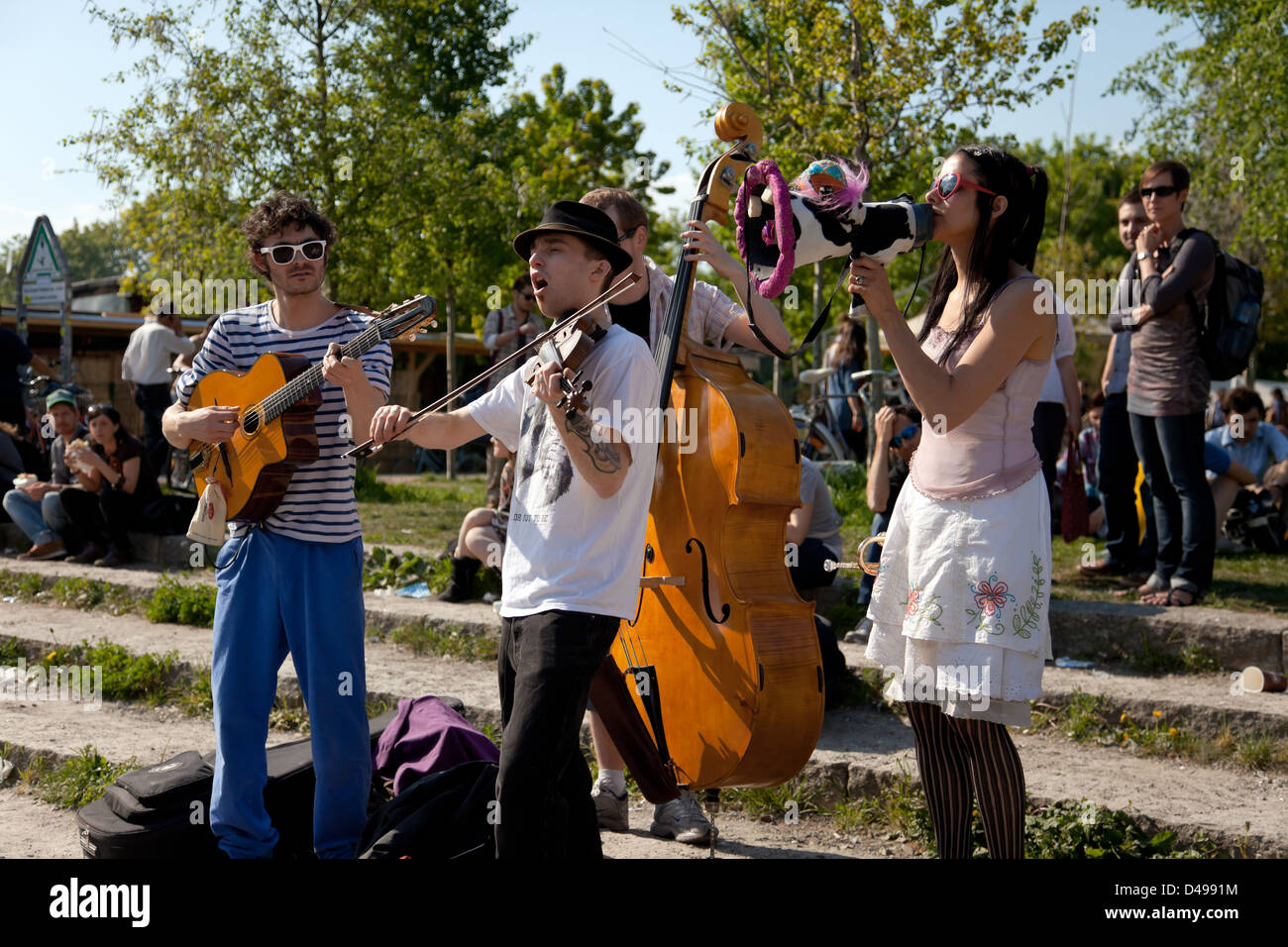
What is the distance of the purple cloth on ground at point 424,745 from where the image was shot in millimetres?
4078

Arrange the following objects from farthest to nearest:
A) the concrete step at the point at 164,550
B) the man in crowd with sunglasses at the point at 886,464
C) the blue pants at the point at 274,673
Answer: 1. the concrete step at the point at 164,550
2. the man in crowd with sunglasses at the point at 886,464
3. the blue pants at the point at 274,673

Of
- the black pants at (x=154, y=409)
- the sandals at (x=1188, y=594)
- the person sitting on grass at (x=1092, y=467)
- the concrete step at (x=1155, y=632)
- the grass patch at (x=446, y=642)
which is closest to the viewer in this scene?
the concrete step at (x=1155, y=632)

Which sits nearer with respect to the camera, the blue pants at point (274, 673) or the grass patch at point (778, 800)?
the blue pants at point (274, 673)

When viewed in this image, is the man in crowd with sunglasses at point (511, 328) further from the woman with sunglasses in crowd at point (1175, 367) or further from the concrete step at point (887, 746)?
the woman with sunglasses in crowd at point (1175, 367)

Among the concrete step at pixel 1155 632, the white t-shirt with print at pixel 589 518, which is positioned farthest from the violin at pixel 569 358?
the concrete step at pixel 1155 632

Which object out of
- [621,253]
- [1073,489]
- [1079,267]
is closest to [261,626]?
[621,253]

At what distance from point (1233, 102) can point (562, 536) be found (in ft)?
47.9

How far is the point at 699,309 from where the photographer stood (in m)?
4.08

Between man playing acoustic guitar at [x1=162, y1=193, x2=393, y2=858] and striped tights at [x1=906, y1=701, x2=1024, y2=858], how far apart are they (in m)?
1.74

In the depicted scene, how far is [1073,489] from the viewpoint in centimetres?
681

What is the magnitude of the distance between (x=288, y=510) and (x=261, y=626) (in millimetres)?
362

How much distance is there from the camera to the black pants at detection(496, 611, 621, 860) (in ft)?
9.09

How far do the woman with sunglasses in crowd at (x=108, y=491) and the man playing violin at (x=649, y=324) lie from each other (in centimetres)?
583

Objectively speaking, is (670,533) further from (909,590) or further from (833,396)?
(833,396)
